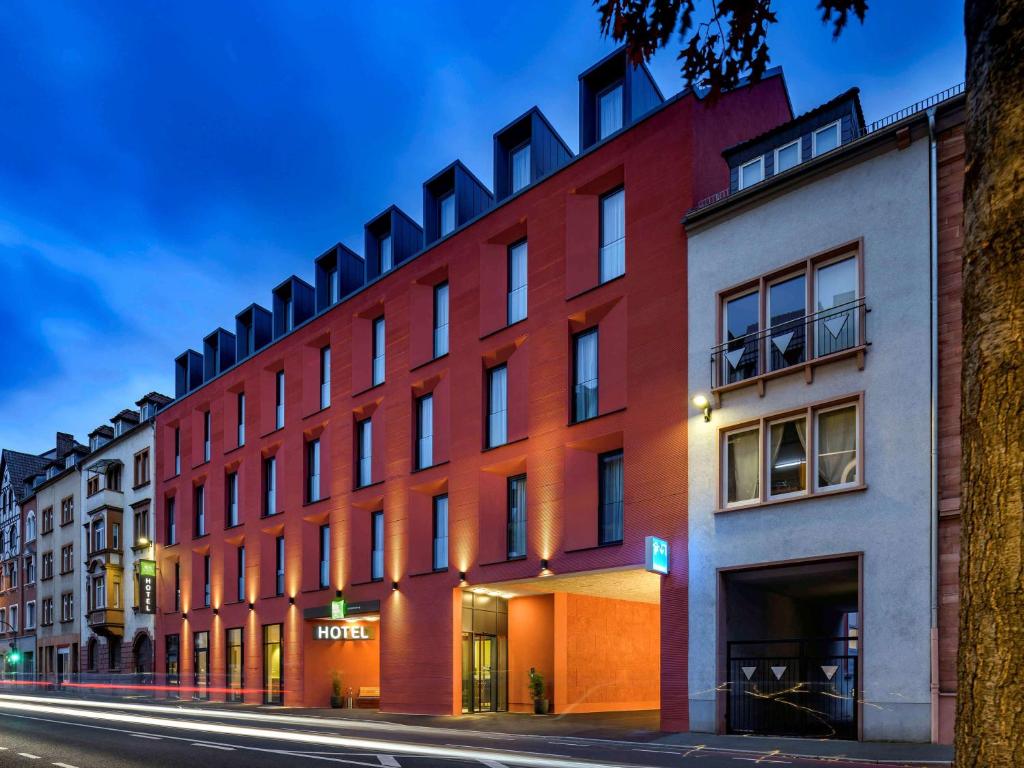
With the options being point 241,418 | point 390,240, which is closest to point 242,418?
point 241,418

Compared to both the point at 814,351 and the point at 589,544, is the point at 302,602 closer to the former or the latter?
the point at 589,544

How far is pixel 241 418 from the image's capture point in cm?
4250

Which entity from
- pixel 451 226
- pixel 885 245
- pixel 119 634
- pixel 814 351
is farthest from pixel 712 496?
pixel 119 634

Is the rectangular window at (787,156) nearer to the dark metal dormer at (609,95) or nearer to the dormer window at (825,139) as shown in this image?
the dormer window at (825,139)

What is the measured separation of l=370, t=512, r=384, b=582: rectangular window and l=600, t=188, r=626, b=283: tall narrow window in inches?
515

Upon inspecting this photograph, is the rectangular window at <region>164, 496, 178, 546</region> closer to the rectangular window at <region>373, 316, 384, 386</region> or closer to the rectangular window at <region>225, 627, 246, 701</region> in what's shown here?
the rectangular window at <region>225, 627, 246, 701</region>

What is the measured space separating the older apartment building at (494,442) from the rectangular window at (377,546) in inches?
3.2

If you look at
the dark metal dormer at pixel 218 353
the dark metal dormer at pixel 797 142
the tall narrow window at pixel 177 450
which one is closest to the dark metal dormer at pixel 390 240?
the dark metal dormer at pixel 218 353

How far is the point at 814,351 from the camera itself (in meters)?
19.6

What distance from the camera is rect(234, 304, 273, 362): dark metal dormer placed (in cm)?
4275

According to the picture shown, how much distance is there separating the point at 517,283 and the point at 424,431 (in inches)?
248

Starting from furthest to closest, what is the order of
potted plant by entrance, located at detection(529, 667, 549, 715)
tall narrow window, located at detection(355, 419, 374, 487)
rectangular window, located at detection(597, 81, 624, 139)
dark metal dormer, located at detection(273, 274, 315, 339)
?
dark metal dormer, located at detection(273, 274, 315, 339)
tall narrow window, located at detection(355, 419, 374, 487)
potted plant by entrance, located at detection(529, 667, 549, 715)
rectangular window, located at detection(597, 81, 624, 139)

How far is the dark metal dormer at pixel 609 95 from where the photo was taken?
84.5 ft

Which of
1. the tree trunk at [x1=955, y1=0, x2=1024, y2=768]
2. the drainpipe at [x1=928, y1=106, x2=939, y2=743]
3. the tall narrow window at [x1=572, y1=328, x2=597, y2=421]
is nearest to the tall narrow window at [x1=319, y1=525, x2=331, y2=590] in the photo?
the tall narrow window at [x1=572, y1=328, x2=597, y2=421]
